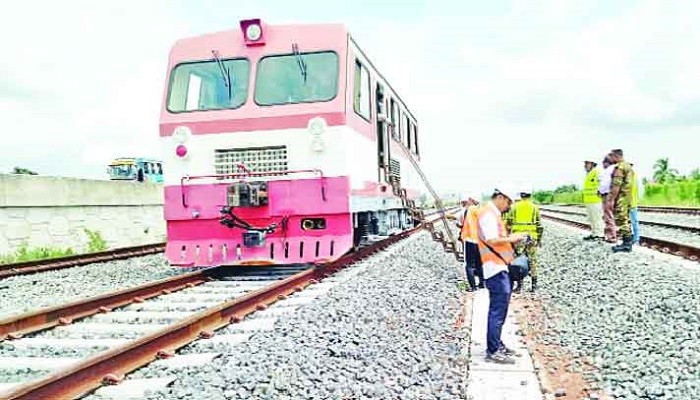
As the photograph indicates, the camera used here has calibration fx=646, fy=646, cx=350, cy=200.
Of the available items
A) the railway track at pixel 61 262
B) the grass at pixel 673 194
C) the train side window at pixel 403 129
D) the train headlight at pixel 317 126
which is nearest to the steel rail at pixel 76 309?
the train headlight at pixel 317 126

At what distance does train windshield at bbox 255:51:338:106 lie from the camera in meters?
8.99

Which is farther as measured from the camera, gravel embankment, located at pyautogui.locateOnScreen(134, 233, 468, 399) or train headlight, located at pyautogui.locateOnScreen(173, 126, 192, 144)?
train headlight, located at pyautogui.locateOnScreen(173, 126, 192, 144)

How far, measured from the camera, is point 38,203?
13.1m

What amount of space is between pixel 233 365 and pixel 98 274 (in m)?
6.71

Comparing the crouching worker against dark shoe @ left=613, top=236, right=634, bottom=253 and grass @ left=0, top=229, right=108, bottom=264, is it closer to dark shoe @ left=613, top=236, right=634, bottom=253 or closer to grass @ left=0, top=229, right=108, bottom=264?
dark shoe @ left=613, top=236, right=634, bottom=253

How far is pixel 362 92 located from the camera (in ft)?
32.8

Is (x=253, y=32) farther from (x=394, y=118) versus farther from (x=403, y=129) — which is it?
(x=403, y=129)

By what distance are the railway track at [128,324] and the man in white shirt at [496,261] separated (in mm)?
2303

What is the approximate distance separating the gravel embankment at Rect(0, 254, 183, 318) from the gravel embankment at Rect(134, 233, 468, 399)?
341 centimetres

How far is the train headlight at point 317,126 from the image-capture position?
8.70 meters

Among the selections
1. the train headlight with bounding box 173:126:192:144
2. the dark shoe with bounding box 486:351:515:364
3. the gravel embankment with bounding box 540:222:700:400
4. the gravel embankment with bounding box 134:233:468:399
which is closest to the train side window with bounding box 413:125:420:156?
the gravel embankment with bounding box 540:222:700:400

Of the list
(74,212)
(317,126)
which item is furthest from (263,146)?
(74,212)

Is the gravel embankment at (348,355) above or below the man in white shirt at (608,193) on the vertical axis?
below

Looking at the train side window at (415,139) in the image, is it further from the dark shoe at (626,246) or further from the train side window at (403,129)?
the dark shoe at (626,246)
